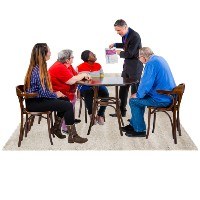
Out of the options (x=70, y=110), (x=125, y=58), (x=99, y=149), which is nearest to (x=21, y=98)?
(x=70, y=110)

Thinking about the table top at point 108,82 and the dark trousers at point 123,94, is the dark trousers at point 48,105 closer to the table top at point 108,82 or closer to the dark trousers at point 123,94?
the table top at point 108,82

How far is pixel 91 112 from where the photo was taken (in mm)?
7422

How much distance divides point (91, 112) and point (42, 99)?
1.35 metres

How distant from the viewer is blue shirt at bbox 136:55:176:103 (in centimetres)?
637

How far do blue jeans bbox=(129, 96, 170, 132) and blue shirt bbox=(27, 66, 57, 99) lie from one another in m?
1.22

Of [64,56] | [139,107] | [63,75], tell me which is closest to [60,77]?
[63,75]

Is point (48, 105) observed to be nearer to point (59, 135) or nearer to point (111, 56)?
point (59, 135)

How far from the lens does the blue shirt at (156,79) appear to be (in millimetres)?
6367

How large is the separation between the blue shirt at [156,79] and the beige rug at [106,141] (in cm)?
62

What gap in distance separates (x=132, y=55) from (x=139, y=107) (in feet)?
4.03

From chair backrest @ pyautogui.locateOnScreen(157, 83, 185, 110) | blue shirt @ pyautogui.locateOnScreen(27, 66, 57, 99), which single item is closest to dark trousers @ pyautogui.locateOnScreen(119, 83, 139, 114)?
chair backrest @ pyautogui.locateOnScreen(157, 83, 185, 110)

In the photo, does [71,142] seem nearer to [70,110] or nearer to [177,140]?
[70,110]

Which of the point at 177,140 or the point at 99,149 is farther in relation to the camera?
the point at 177,140

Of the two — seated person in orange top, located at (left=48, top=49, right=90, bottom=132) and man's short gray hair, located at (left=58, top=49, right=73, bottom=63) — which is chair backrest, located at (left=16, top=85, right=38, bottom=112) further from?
man's short gray hair, located at (left=58, top=49, right=73, bottom=63)
